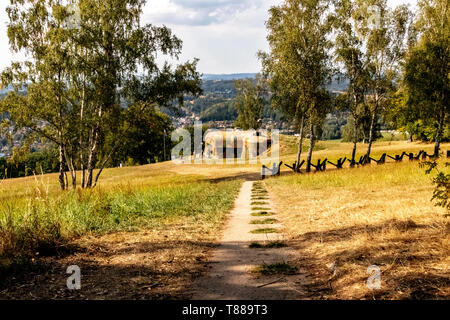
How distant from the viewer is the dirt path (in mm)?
4426

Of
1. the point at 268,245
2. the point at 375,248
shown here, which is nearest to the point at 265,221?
the point at 268,245

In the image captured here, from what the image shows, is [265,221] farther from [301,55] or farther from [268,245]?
[301,55]

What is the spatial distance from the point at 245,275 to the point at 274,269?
0.52m

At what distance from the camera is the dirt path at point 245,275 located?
174 inches

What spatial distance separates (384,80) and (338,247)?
3072 cm

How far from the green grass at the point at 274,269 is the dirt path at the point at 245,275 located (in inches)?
3.4

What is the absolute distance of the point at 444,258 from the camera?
4793 millimetres

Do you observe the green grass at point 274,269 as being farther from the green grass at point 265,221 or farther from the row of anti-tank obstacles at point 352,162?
the row of anti-tank obstacles at point 352,162

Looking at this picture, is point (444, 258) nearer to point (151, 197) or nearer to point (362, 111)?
point (151, 197)

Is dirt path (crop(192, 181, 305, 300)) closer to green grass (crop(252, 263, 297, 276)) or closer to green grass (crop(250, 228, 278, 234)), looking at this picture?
green grass (crop(252, 263, 297, 276))

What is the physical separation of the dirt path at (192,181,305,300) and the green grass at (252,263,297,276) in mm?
86

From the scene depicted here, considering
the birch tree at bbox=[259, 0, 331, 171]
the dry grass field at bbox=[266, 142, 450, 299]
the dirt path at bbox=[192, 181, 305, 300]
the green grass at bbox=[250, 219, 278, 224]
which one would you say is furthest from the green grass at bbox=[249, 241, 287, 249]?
the birch tree at bbox=[259, 0, 331, 171]

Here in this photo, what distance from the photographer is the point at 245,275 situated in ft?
17.2
